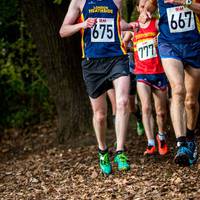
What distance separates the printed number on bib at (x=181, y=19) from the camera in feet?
22.4

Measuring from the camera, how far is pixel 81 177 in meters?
7.60

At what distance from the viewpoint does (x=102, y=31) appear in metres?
7.11

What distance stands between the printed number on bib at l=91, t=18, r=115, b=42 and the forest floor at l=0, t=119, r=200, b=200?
1.54m

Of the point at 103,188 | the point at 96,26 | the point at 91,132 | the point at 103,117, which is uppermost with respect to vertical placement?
the point at 96,26

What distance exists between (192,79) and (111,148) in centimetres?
278

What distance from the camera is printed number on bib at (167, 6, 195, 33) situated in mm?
6836

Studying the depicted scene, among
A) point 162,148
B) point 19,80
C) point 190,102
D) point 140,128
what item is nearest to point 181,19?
point 190,102

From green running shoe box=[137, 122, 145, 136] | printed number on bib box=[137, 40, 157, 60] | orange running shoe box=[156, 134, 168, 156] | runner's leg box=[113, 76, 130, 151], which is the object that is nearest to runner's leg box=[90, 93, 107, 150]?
runner's leg box=[113, 76, 130, 151]

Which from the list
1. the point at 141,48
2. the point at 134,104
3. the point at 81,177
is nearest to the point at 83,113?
the point at 134,104

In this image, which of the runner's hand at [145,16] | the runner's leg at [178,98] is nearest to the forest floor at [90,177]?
the runner's leg at [178,98]

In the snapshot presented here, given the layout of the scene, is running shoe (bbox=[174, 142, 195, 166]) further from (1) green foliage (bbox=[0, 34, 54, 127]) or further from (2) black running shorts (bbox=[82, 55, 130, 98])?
(1) green foliage (bbox=[0, 34, 54, 127])

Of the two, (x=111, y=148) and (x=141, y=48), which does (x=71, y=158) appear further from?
(x=141, y=48)

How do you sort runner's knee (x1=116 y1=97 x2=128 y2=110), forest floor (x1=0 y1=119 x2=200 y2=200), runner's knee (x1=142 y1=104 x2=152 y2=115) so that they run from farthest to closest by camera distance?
1. runner's knee (x1=142 y1=104 x2=152 y2=115)
2. runner's knee (x1=116 y1=97 x2=128 y2=110)
3. forest floor (x1=0 y1=119 x2=200 y2=200)

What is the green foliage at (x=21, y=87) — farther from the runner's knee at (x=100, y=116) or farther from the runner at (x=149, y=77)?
the runner's knee at (x=100, y=116)
